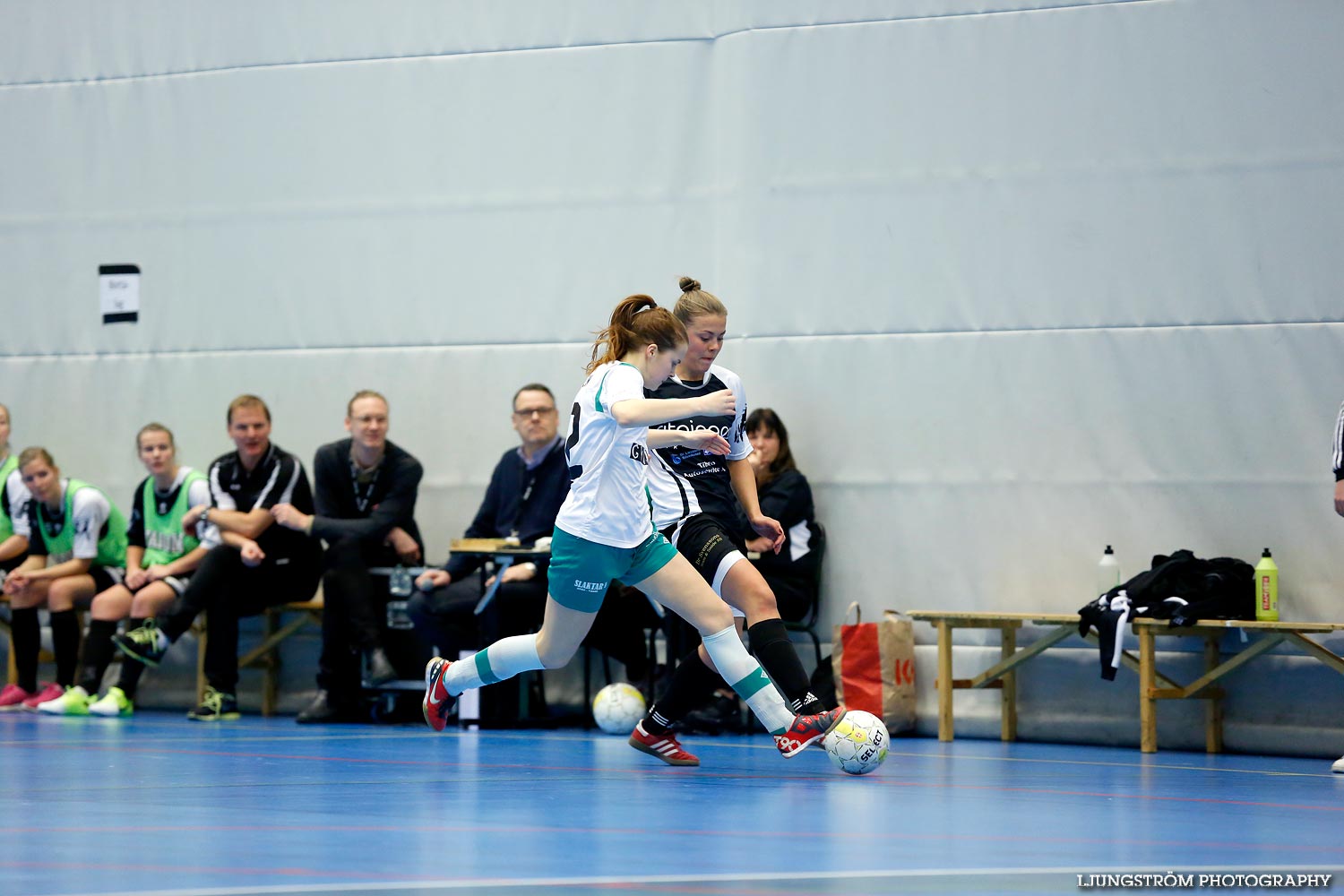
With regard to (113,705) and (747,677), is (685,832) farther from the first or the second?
(113,705)

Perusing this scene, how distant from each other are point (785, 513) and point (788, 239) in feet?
4.93

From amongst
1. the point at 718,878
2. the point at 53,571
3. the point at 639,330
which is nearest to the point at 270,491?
the point at 53,571

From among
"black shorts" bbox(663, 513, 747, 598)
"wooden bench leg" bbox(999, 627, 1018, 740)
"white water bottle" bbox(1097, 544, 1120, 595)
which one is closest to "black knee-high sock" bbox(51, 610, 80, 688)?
"black shorts" bbox(663, 513, 747, 598)

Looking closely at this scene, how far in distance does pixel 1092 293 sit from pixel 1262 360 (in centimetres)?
87

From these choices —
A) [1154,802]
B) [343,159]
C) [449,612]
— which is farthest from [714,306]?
[343,159]

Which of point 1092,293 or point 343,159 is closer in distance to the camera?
point 1092,293

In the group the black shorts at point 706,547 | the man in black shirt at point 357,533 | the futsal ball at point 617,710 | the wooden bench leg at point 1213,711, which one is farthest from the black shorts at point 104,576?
the wooden bench leg at point 1213,711

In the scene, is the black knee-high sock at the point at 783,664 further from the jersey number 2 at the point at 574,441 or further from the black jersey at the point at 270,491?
the black jersey at the point at 270,491

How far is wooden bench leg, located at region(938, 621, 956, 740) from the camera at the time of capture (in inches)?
322

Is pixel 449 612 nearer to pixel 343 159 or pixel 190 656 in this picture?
pixel 190 656

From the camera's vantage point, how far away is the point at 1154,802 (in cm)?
543

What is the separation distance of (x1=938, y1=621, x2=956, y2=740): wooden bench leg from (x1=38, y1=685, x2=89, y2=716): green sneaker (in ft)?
15.6

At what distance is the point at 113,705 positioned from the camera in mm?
9398

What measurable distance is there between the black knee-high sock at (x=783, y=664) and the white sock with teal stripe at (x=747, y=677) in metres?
0.06
